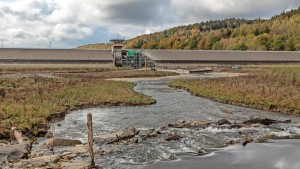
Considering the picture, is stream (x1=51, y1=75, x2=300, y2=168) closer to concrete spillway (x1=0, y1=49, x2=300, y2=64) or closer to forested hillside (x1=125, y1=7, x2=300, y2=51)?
concrete spillway (x1=0, y1=49, x2=300, y2=64)

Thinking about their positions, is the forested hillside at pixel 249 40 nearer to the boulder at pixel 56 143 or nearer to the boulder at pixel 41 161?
the boulder at pixel 56 143

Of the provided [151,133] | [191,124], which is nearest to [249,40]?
[191,124]

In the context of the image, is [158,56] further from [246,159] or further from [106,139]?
[246,159]

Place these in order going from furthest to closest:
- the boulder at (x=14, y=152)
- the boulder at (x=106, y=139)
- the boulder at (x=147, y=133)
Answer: the boulder at (x=147, y=133) → the boulder at (x=106, y=139) → the boulder at (x=14, y=152)

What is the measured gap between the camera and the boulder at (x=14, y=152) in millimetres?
12341

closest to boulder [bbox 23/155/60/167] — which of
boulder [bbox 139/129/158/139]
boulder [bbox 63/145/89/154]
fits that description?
boulder [bbox 63/145/89/154]

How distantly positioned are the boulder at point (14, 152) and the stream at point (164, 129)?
9.23 ft

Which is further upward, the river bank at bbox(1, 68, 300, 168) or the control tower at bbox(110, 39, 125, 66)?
the control tower at bbox(110, 39, 125, 66)

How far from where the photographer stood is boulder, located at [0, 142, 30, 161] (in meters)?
12.3

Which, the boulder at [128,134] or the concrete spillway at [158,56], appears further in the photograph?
the concrete spillway at [158,56]

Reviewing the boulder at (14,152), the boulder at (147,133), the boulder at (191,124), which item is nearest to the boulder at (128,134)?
the boulder at (147,133)

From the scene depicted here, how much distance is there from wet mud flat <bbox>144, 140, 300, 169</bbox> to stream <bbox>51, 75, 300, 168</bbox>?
0.11 metres

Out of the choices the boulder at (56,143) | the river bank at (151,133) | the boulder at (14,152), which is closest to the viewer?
the boulder at (14,152)

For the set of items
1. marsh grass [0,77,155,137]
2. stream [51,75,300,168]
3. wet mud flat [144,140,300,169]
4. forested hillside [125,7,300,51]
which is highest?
forested hillside [125,7,300,51]
